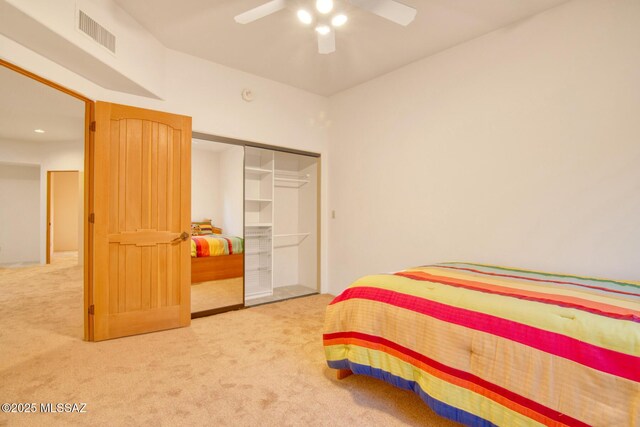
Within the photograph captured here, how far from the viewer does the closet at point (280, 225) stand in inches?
158

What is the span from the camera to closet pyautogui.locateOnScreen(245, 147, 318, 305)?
4.02 metres

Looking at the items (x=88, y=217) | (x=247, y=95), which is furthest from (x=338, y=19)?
(x=88, y=217)

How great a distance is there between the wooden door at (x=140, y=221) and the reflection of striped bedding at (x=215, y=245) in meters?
0.43

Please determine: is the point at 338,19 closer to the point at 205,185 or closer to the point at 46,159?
the point at 205,185

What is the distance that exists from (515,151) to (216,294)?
3.36m

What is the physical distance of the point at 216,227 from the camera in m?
3.58

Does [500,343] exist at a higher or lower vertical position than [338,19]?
lower

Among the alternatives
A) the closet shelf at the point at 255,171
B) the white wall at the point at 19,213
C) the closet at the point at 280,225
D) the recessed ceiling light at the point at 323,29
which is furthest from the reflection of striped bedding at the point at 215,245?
the white wall at the point at 19,213

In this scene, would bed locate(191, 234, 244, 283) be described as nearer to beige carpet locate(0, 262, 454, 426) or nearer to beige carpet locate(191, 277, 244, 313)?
beige carpet locate(191, 277, 244, 313)

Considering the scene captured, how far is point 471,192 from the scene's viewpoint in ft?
9.31

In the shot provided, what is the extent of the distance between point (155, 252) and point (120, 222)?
1.30ft

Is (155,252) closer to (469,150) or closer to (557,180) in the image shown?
(469,150)

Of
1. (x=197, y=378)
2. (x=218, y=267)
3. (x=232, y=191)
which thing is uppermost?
(x=232, y=191)

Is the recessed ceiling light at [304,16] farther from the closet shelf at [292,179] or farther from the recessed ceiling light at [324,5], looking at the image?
the closet shelf at [292,179]
